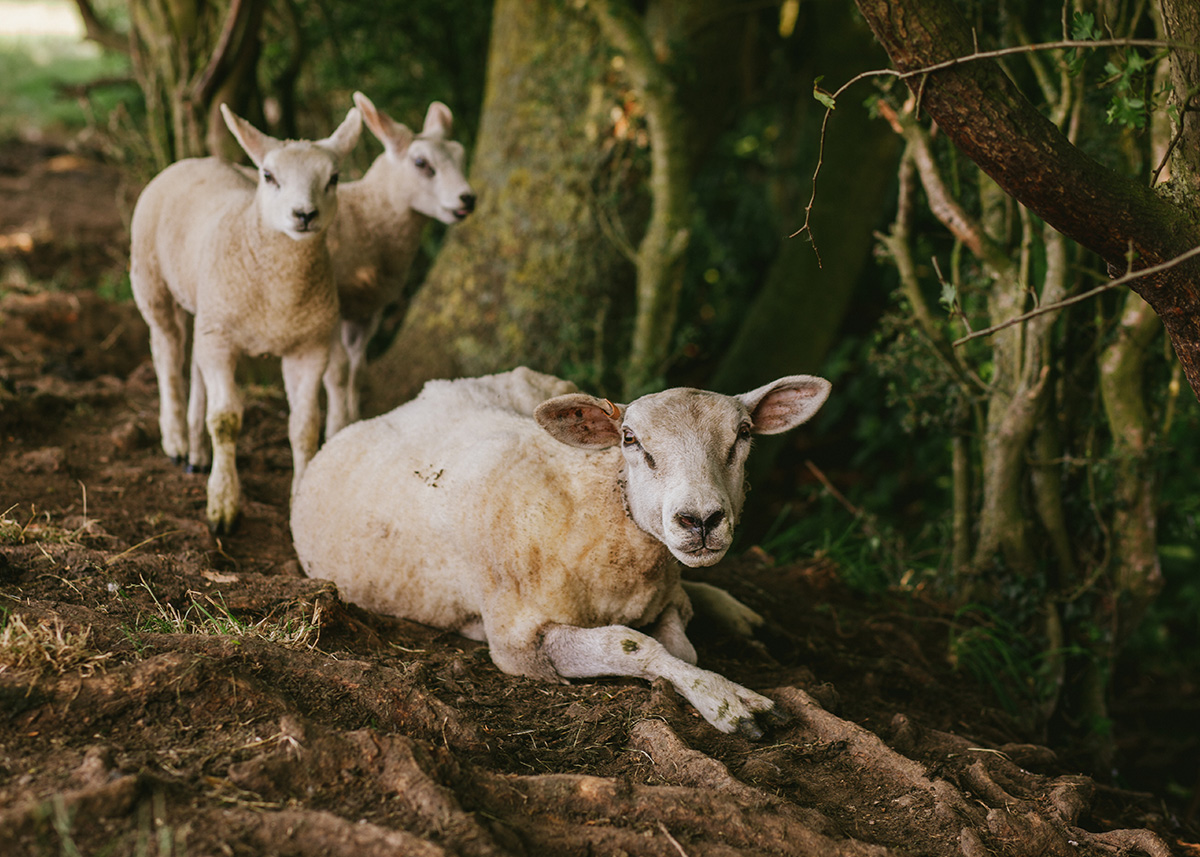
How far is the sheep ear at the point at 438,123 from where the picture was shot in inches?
251

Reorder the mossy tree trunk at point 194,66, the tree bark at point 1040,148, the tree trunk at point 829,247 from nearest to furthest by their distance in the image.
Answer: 1. the tree bark at point 1040,148
2. the mossy tree trunk at point 194,66
3. the tree trunk at point 829,247

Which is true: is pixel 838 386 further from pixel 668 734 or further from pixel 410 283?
pixel 668 734

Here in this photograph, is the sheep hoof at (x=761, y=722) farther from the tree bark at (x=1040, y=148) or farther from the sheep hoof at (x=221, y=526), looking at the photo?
the sheep hoof at (x=221, y=526)

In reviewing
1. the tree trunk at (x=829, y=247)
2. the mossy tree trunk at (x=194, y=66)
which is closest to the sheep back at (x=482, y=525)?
the mossy tree trunk at (x=194, y=66)

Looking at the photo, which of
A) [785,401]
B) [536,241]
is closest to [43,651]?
[785,401]

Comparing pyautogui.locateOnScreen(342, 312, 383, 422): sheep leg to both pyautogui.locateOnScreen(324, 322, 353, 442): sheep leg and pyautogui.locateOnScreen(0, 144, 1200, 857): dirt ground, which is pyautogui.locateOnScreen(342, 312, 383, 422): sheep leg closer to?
pyautogui.locateOnScreen(324, 322, 353, 442): sheep leg

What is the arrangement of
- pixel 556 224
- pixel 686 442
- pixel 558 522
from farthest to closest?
pixel 556 224 → pixel 558 522 → pixel 686 442

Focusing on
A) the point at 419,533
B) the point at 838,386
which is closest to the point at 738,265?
the point at 838,386

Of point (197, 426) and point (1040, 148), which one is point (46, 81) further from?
point (1040, 148)

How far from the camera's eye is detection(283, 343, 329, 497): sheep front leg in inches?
202

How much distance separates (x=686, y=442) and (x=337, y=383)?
9.31 ft

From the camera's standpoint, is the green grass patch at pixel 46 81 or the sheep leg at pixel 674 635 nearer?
the sheep leg at pixel 674 635

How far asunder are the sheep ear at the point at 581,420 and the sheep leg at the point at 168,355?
2.85 m

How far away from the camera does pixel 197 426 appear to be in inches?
220
